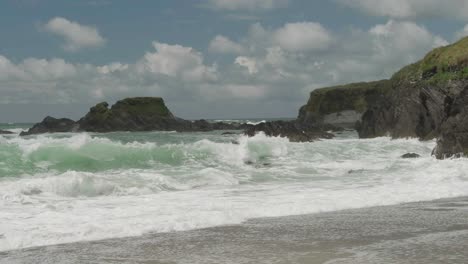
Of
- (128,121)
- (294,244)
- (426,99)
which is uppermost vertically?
(426,99)

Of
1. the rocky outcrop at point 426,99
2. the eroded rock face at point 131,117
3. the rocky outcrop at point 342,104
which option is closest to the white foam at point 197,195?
the rocky outcrop at point 426,99

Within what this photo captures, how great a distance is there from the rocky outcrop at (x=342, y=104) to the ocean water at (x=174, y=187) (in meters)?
76.3

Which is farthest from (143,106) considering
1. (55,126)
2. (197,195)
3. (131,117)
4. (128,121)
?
(197,195)

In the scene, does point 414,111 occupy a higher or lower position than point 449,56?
lower

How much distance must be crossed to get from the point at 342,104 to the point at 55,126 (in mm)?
51748

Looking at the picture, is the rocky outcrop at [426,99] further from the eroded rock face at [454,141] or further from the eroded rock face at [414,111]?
the eroded rock face at [454,141]

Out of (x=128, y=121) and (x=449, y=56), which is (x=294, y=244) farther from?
(x=128, y=121)

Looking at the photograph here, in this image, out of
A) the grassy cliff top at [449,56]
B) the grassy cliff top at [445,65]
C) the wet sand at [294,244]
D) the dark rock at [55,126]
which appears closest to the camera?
the wet sand at [294,244]

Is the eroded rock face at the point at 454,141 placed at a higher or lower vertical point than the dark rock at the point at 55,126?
lower

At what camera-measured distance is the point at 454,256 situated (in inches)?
278

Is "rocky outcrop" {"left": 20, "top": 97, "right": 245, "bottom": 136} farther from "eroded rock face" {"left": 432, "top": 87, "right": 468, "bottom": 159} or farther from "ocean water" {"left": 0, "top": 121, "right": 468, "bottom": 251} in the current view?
"eroded rock face" {"left": 432, "top": 87, "right": 468, "bottom": 159}

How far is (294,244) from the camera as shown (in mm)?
8031

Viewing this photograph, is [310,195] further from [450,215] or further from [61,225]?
[61,225]

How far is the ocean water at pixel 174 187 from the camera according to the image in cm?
986
